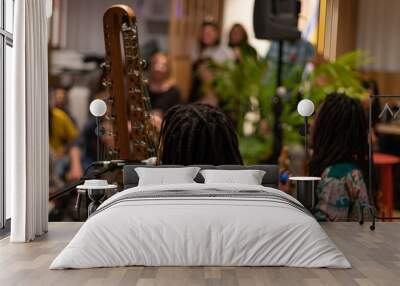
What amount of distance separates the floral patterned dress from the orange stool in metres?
2.45

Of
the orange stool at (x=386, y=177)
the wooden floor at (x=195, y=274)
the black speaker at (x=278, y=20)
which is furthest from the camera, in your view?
the orange stool at (x=386, y=177)

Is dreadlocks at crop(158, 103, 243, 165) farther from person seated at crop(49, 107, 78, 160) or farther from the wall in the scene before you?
the wall

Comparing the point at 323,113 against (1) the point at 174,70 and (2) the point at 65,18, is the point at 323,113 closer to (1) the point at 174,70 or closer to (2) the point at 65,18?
(1) the point at 174,70

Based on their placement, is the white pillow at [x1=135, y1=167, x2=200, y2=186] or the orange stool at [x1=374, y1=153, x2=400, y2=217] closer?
the white pillow at [x1=135, y1=167, x2=200, y2=186]

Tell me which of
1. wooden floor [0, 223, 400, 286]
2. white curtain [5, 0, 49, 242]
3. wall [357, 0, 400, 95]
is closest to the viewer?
wooden floor [0, 223, 400, 286]

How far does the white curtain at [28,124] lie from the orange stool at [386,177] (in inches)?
171

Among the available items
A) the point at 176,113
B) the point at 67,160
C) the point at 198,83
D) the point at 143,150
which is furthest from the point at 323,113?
the point at 67,160

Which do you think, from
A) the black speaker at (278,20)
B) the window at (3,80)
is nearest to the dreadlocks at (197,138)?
the window at (3,80)

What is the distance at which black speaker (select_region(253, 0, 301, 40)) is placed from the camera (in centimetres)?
744

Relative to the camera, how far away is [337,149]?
19.4 ft

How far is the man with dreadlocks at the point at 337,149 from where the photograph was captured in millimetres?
5781

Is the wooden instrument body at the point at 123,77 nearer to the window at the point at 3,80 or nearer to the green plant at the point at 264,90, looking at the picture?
the window at the point at 3,80

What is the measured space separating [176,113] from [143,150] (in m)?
0.92

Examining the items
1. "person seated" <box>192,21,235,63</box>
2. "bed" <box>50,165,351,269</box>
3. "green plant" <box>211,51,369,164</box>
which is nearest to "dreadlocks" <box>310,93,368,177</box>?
"bed" <box>50,165,351,269</box>
